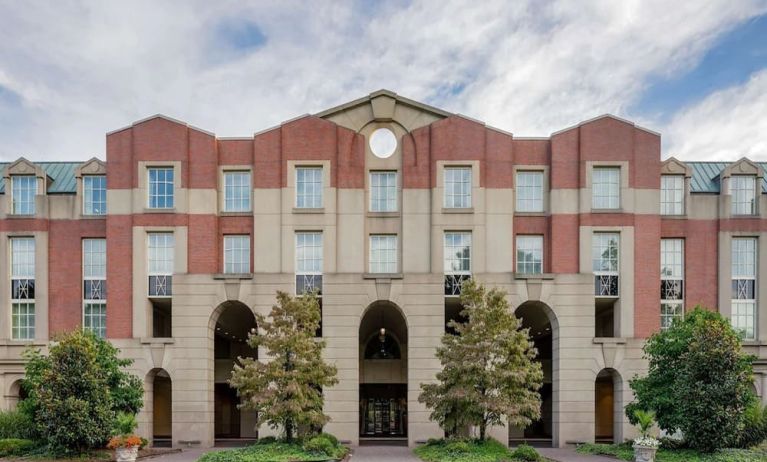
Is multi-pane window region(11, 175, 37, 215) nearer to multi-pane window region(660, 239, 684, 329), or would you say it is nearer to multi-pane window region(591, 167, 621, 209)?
multi-pane window region(591, 167, 621, 209)

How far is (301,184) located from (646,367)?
21.6m

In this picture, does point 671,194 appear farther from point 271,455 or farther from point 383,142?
point 271,455

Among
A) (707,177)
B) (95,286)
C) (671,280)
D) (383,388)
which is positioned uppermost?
(707,177)

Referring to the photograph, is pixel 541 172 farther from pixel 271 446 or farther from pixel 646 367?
pixel 271 446

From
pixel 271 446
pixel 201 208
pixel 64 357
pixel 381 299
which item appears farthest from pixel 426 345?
pixel 64 357

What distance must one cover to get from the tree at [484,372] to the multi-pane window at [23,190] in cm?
2608

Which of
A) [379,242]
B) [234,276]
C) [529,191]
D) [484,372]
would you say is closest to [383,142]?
[379,242]

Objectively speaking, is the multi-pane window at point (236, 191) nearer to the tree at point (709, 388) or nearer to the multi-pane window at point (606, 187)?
the multi-pane window at point (606, 187)

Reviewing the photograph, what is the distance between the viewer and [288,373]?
2453 cm

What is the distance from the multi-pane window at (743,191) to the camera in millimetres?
33062

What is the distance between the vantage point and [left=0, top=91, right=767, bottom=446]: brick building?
30.5 meters

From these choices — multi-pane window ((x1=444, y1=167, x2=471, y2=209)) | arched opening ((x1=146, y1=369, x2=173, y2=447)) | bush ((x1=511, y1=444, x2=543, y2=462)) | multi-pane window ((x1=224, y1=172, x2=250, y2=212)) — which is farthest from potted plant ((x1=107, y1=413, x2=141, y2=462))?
multi-pane window ((x1=444, y1=167, x2=471, y2=209))

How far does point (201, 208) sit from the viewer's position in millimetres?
31453

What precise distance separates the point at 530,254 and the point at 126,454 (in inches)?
888
